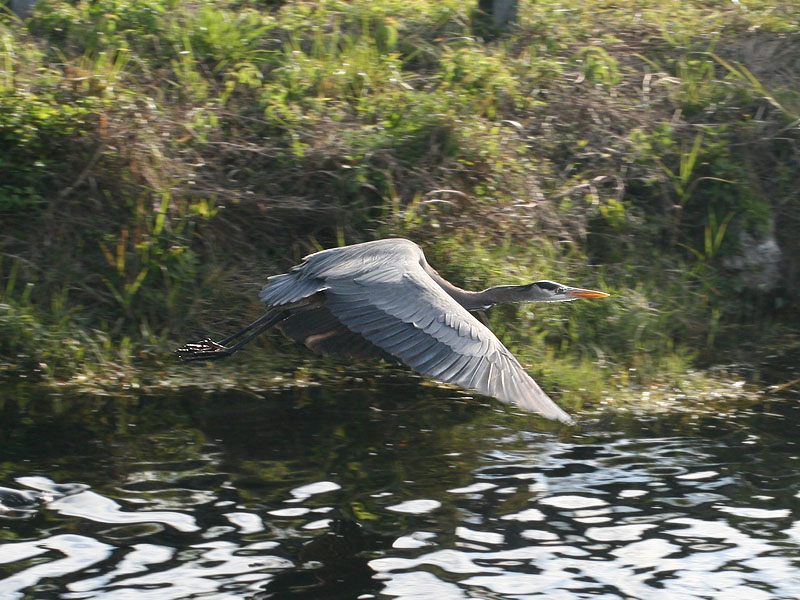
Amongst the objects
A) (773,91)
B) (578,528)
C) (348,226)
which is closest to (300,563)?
(578,528)

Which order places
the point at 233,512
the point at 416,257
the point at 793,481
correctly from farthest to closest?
the point at 416,257 < the point at 793,481 < the point at 233,512

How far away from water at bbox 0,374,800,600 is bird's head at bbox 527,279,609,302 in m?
0.68

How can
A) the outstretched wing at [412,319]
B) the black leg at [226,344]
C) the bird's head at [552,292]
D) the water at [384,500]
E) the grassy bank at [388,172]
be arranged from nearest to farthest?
1. the water at [384,500]
2. the outstretched wing at [412,319]
3. the black leg at [226,344]
4. the bird's head at [552,292]
5. the grassy bank at [388,172]

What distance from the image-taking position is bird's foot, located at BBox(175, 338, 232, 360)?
19.3 ft

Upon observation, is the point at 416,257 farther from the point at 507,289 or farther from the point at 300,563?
the point at 300,563

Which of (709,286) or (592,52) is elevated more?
(592,52)

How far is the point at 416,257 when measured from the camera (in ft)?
17.9

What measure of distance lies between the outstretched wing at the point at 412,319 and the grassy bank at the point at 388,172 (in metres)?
1.38

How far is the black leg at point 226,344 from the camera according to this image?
18.6 ft

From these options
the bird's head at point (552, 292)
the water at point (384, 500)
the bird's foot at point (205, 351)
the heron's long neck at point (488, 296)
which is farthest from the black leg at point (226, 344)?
the bird's head at point (552, 292)

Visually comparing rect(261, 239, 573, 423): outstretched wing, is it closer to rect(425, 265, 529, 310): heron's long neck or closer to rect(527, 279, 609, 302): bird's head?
rect(425, 265, 529, 310): heron's long neck

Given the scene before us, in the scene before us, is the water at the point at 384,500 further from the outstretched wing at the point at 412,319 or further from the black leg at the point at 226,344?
the outstretched wing at the point at 412,319

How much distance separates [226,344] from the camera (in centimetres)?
593

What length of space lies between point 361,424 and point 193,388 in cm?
106
